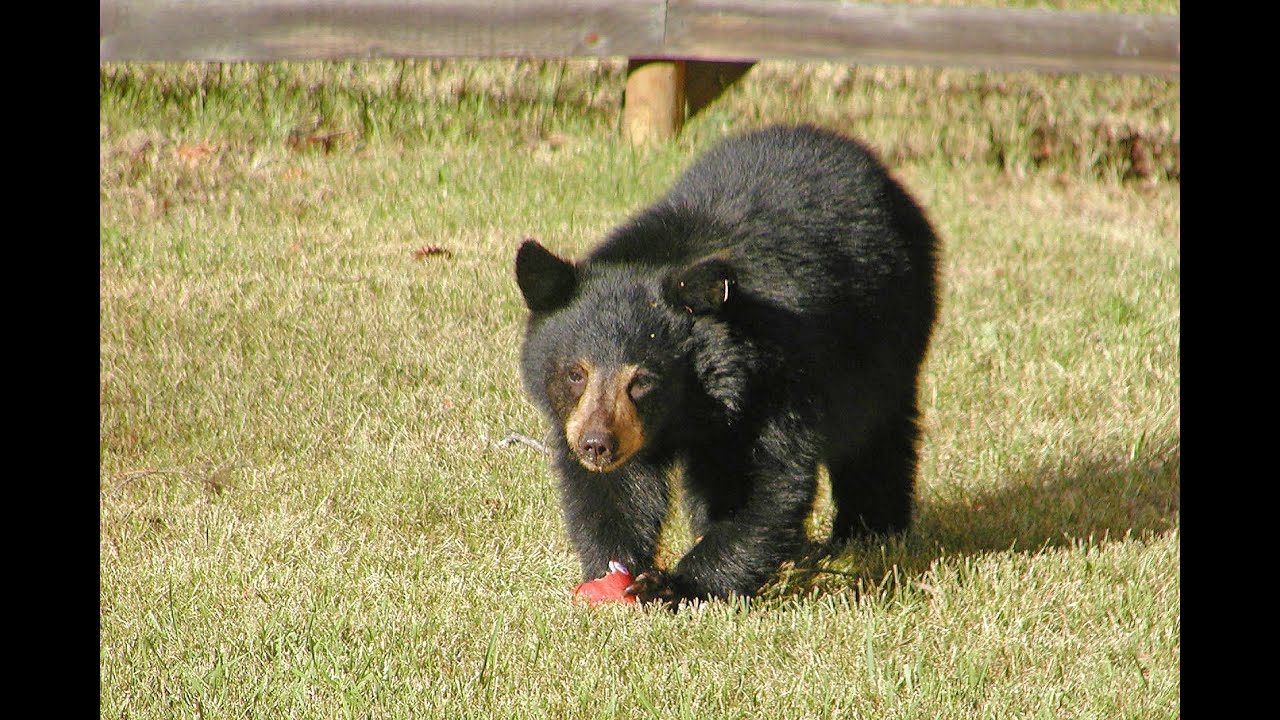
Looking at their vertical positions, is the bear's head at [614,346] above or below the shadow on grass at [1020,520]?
above

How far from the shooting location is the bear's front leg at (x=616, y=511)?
400cm

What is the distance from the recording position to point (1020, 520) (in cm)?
495

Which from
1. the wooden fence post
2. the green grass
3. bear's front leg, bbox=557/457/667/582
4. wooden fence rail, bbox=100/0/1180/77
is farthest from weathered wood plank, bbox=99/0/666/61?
bear's front leg, bbox=557/457/667/582

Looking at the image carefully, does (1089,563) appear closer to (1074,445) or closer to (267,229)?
(1074,445)

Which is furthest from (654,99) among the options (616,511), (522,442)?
(616,511)

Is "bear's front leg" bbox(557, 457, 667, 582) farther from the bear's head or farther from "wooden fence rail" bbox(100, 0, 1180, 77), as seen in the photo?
"wooden fence rail" bbox(100, 0, 1180, 77)

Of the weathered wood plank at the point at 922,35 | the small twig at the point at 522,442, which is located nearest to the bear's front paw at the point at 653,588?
the small twig at the point at 522,442

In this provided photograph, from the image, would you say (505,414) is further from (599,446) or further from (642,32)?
(642,32)

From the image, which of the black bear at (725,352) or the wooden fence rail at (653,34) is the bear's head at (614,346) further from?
the wooden fence rail at (653,34)

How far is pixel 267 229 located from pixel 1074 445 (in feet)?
14.2

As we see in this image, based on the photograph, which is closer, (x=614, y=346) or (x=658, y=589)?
(x=614, y=346)

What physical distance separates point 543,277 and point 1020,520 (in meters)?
2.20
